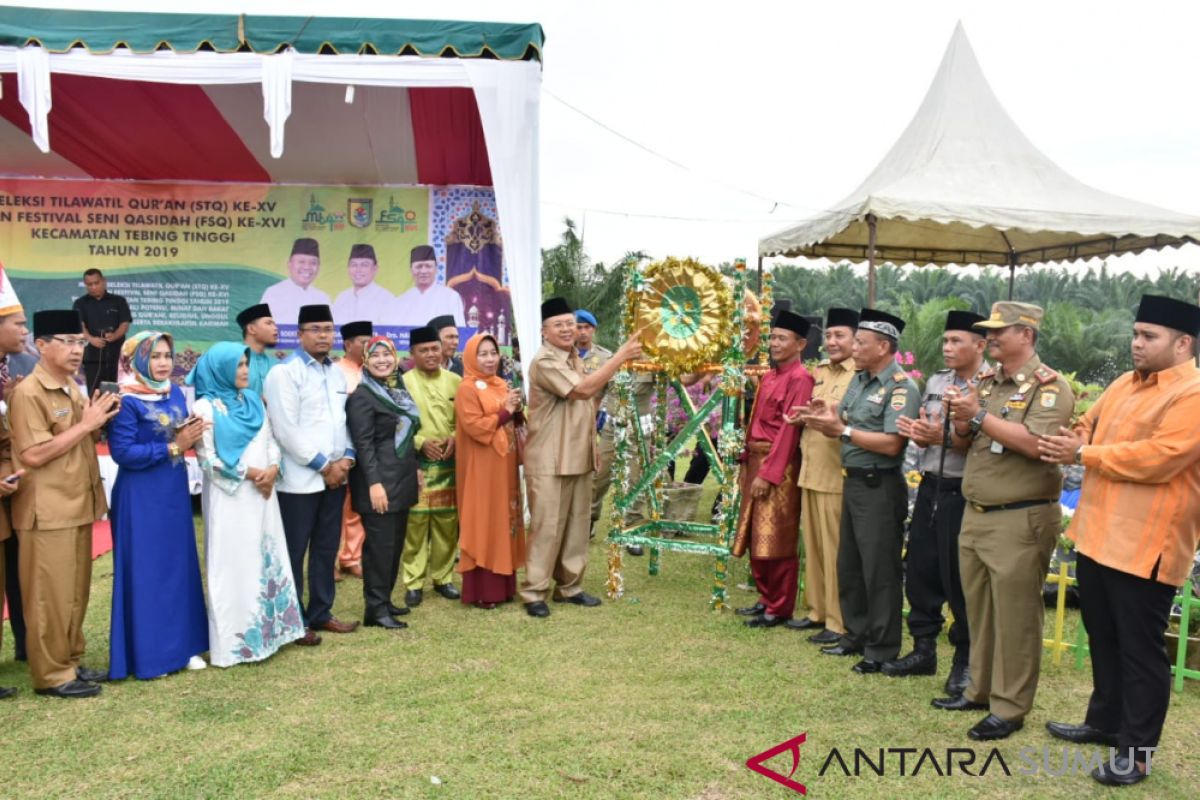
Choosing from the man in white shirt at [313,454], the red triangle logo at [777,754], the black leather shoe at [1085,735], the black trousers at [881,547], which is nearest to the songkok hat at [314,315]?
the man in white shirt at [313,454]

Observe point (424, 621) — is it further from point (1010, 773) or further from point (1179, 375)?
point (1179, 375)

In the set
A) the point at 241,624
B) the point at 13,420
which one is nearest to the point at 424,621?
the point at 241,624

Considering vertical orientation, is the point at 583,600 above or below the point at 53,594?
below

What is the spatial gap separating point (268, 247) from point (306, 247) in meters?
0.38

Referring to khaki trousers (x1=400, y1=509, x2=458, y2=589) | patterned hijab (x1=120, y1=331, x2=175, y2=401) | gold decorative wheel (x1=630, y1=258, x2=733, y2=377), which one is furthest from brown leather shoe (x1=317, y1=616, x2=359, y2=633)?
gold decorative wheel (x1=630, y1=258, x2=733, y2=377)

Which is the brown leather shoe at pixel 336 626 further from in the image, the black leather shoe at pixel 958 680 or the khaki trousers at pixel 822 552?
the black leather shoe at pixel 958 680

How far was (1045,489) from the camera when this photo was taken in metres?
3.51

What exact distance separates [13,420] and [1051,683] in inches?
196

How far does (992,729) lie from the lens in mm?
3572

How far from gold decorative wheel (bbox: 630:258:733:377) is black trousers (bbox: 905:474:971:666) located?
5.25 feet

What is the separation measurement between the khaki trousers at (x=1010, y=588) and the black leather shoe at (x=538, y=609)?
8.36ft

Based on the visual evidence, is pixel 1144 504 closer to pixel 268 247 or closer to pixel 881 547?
pixel 881 547

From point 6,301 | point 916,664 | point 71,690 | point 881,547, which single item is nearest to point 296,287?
point 6,301

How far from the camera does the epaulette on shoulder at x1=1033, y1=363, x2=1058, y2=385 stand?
137 inches
